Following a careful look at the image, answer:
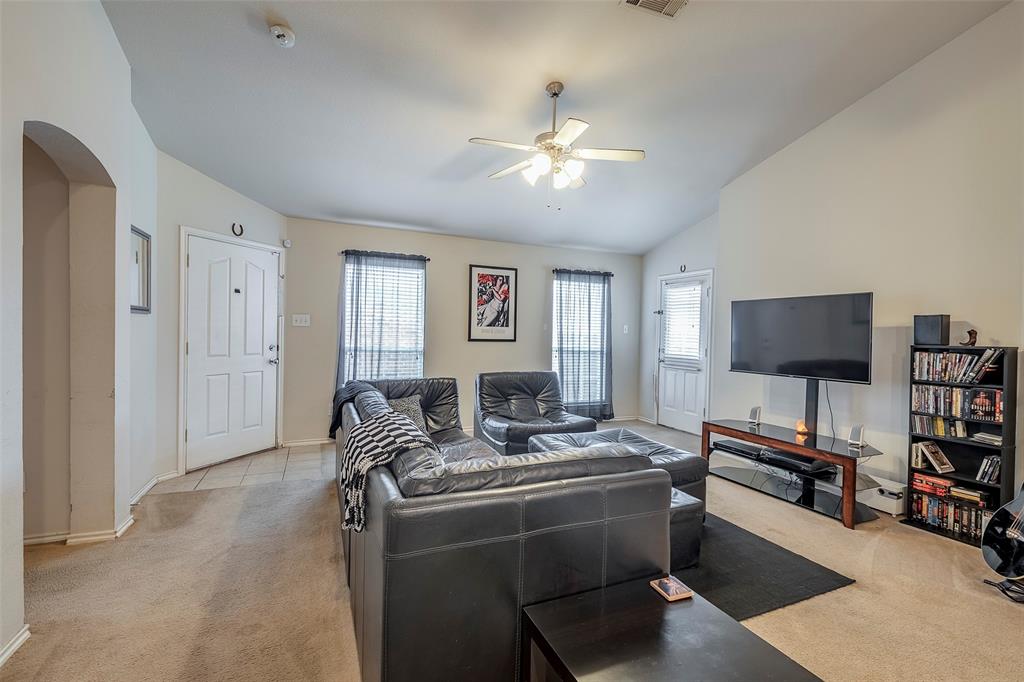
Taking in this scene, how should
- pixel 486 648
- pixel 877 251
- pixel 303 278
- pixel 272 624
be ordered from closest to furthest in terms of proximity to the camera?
pixel 486 648
pixel 272 624
pixel 877 251
pixel 303 278

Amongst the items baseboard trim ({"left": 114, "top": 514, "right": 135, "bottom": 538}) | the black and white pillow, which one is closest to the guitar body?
the black and white pillow

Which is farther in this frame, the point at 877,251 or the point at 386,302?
the point at 386,302

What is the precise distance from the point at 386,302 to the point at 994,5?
17.0ft

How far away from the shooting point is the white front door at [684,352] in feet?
18.1

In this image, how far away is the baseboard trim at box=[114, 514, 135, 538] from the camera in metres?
2.68

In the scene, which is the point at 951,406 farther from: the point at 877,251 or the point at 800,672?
the point at 800,672

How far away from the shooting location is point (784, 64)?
2949 mm

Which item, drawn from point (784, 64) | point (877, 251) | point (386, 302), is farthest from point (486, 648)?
point (386, 302)

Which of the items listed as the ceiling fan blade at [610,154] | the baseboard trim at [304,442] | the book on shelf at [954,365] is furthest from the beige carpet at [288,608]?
the ceiling fan blade at [610,154]

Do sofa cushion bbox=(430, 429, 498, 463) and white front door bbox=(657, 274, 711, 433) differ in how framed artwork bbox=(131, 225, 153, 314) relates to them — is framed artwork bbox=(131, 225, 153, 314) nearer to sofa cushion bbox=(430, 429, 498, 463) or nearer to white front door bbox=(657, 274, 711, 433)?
sofa cushion bbox=(430, 429, 498, 463)

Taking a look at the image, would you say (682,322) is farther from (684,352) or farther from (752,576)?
(752,576)

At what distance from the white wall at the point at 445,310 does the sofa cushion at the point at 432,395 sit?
1.54 m

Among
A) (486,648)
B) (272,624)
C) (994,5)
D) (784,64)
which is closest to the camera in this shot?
(486,648)

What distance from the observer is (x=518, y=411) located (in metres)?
4.30
